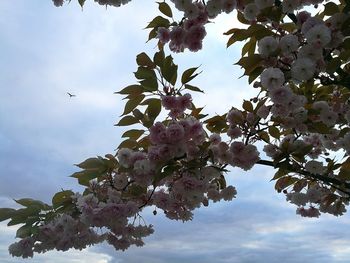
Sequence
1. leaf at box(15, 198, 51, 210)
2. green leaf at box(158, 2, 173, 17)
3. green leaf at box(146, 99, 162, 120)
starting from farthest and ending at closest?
green leaf at box(158, 2, 173, 17)
leaf at box(15, 198, 51, 210)
green leaf at box(146, 99, 162, 120)

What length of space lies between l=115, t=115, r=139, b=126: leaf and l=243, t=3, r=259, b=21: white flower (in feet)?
4.12

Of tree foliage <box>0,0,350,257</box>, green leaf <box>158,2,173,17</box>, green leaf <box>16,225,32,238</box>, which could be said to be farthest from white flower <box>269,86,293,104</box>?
green leaf <box>16,225,32,238</box>

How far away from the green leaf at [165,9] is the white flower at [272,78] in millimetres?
1303

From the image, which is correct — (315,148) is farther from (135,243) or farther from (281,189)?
(135,243)

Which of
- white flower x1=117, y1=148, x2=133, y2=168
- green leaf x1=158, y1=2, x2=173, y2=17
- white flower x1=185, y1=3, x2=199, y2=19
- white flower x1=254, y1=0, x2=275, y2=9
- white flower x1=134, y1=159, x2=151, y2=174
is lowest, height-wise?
white flower x1=134, y1=159, x2=151, y2=174

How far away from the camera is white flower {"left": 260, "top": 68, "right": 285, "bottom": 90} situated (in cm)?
288

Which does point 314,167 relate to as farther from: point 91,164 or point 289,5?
point 91,164

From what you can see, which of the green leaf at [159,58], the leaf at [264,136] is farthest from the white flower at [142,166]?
the leaf at [264,136]

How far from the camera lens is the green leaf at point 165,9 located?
3.73 meters

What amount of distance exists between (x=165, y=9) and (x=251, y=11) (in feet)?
2.88

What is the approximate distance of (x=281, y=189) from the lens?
185 inches

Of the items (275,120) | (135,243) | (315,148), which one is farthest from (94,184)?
(315,148)

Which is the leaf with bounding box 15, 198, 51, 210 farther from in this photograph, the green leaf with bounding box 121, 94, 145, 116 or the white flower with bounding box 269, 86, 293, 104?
the white flower with bounding box 269, 86, 293, 104

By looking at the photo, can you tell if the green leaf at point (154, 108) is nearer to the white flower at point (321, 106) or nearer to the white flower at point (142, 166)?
the white flower at point (142, 166)
